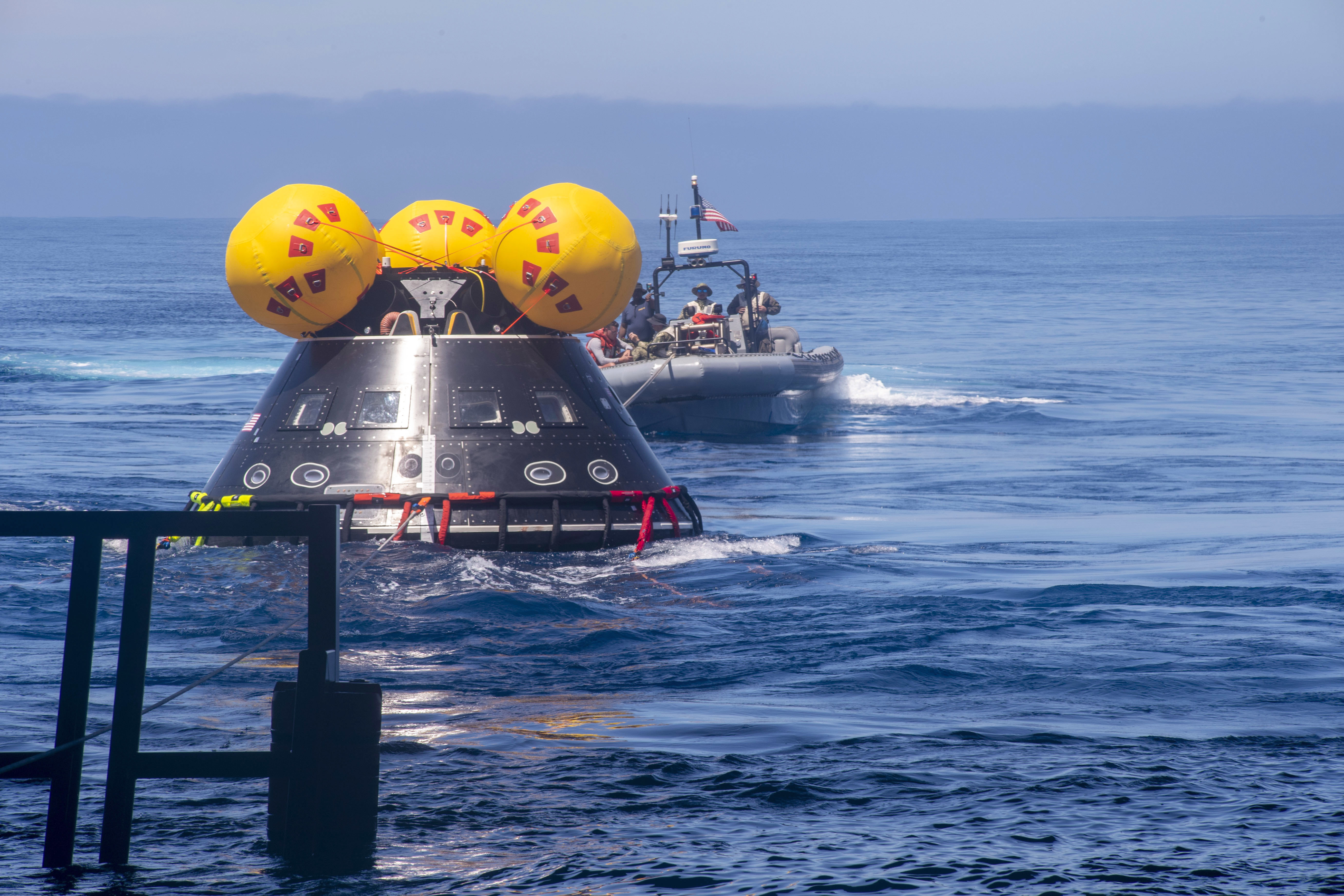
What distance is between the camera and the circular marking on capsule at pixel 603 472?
10.8 metres

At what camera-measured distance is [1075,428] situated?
25.0 metres

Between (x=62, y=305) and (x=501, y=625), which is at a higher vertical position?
(x=62, y=305)

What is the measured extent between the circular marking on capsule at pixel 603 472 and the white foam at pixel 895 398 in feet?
54.1

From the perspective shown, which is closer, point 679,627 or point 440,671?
point 440,671

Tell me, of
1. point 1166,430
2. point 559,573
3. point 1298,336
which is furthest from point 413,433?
point 1298,336

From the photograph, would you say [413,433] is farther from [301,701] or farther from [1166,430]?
[1166,430]

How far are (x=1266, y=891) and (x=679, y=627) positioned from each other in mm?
5032

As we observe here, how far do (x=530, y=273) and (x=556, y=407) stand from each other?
1026 millimetres

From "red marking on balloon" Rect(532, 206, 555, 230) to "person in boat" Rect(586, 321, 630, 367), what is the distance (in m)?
13.1

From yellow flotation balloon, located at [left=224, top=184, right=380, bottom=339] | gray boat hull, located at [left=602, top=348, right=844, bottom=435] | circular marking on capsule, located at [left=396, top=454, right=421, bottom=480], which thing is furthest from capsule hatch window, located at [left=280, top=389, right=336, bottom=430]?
gray boat hull, located at [left=602, top=348, right=844, bottom=435]

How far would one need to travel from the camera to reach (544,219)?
1093cm

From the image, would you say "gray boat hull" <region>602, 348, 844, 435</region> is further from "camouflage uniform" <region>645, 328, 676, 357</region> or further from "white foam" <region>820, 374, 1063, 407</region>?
"white foam" <region>820, 374, 1063, 407</region>

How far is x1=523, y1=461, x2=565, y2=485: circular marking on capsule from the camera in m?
10.6

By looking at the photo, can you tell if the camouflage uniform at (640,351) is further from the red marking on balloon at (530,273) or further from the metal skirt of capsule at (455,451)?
the red marking on balloon at (530,273)
